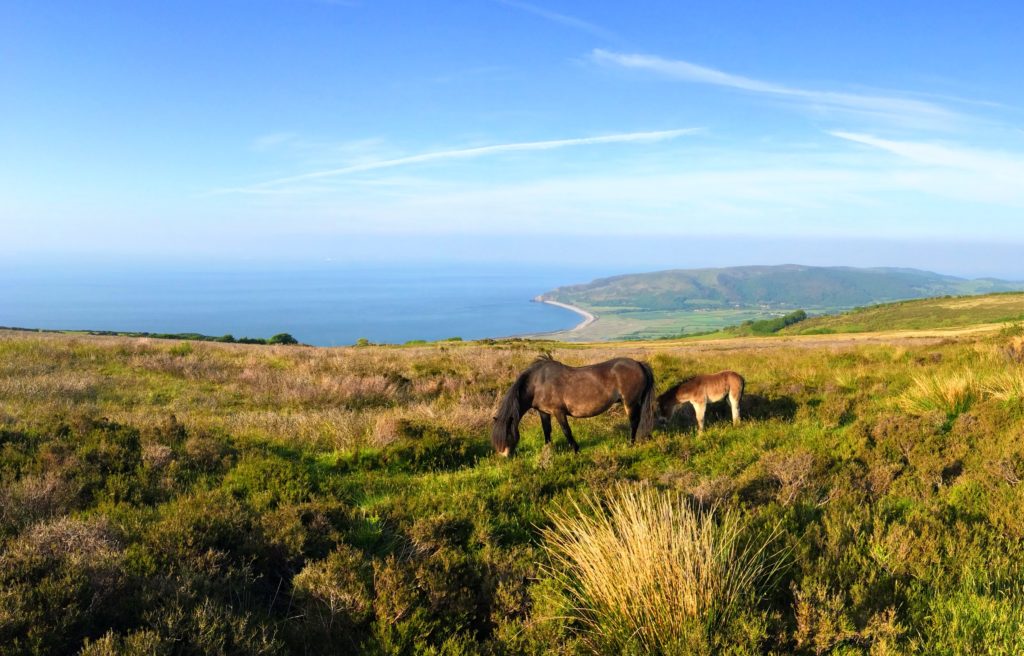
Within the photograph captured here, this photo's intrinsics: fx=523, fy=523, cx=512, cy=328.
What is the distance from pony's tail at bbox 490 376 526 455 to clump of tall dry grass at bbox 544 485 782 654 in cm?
382

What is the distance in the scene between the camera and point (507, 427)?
8.72 metres

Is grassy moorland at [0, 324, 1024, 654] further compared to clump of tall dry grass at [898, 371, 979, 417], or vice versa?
clump of tall dry grass at [898, 371, 979, 417]

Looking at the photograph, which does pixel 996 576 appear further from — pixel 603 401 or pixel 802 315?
pixel 802 315

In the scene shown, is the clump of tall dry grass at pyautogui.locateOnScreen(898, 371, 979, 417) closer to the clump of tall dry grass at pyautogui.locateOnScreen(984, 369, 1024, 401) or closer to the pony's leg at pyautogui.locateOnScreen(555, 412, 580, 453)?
the clump of tall dry grass at pyautogui.locateOnScreen(984, 369, 1024, 401)

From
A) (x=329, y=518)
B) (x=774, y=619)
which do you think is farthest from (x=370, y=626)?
(x=774, y=619)

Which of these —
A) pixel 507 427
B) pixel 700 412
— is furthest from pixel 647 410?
pixel 507 427

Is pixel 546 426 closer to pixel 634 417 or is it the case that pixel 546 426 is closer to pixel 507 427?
pixel 507 427

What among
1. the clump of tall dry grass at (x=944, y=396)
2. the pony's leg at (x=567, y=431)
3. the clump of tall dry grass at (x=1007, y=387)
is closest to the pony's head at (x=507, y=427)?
the pony's leg at (x=567, y=431)

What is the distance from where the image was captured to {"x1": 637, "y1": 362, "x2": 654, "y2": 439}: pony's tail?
9.12 metres

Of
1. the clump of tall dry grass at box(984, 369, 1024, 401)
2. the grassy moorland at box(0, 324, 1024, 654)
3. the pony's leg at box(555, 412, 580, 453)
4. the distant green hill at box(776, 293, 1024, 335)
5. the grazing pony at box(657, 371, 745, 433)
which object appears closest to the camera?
the grassy moorland at box(0, 324, 1024, 654)

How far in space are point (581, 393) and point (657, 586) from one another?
16.0 feet

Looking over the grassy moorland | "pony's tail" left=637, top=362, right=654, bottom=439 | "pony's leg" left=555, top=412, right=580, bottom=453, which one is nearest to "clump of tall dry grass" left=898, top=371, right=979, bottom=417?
the grassy moorland

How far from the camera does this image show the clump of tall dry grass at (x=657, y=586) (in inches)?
157

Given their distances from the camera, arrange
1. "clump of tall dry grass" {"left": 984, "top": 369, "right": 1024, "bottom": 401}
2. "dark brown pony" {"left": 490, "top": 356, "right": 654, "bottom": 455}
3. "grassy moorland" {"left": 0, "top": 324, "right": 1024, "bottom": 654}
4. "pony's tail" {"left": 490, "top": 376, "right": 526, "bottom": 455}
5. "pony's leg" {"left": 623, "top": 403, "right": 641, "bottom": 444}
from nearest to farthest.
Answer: "grassy moorland" {"left": 0, "top": 324, "right": 1024, "bottom": 654} → "pony's tail" {"left": 490, "top": 376, "right": 526, "bottom": 455} → "dark brown pony" {"left": 490, "top": 356, "right": 654, "bottom": 455} → "pony's leg" {"left": 623, "top": 403, "right": 641, "bottom": 444} → "clump of tall dry grass" {"left": 984, "top": 369, "right": 1024, "bottom": 401}
